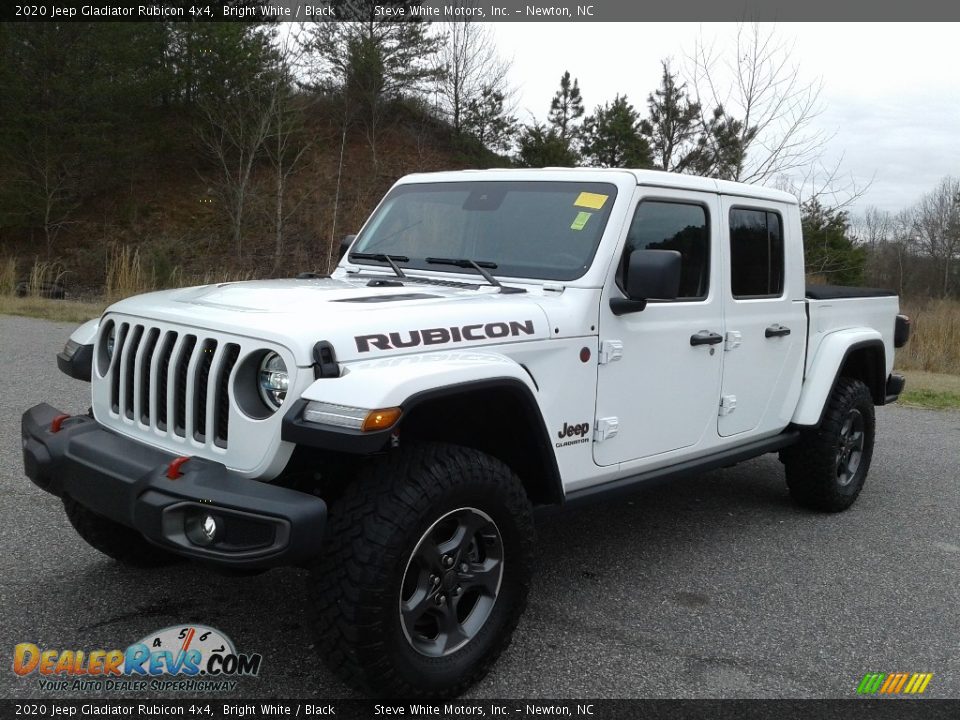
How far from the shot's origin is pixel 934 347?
43.4 feet

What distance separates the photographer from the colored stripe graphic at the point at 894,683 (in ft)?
10.3

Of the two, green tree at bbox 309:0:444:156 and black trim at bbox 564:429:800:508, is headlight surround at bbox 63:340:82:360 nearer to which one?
black trim at bbox 564:429:800:508

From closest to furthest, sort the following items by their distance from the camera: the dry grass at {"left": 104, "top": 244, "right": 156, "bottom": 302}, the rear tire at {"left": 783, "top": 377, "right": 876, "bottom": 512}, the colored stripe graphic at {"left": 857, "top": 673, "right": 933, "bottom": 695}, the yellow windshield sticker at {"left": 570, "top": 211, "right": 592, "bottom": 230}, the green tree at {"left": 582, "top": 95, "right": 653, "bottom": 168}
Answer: the colored stripe graphic at {"left": 857, "top": 673, "right": 933, "bottom": 695}, the yellow windshield sticker at {"left": 570, "top": 211, "right": 592, "bottom": 230}, the rear tire at {"left": 783, "top": 377, "right": 876, "bottom": 512}, the dry grass at {"left": 104, "top": 244, "right": 156, "bottom": 302}, the green tree at {"left": 582, "top": 95, "right": 653, "bottom": 168}

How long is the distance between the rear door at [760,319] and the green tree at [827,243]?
11352 mm

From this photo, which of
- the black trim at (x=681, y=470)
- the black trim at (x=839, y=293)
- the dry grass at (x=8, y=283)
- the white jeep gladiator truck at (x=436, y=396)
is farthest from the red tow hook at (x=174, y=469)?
the dry grass at (x=8, y=283)

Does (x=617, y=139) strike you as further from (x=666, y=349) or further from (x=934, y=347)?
(x=666, y=349)

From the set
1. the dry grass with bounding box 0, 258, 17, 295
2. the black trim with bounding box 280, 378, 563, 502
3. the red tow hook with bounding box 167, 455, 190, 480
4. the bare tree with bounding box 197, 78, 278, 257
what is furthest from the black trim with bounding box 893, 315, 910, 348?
the bare tree with bounding box 197, 78, 278, 257

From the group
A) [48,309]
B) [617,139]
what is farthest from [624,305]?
[617,139]

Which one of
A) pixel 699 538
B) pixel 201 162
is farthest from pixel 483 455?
pixel 201 162

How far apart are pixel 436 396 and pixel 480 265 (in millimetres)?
1276

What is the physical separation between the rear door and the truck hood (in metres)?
1.40

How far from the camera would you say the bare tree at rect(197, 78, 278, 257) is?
93.7 feet

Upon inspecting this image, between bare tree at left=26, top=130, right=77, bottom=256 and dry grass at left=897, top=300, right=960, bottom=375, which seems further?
bare tree at left=26, top=130, right=77, bottom=256

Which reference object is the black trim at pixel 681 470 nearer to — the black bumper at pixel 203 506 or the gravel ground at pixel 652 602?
the gravel ground at pixel 652 602
